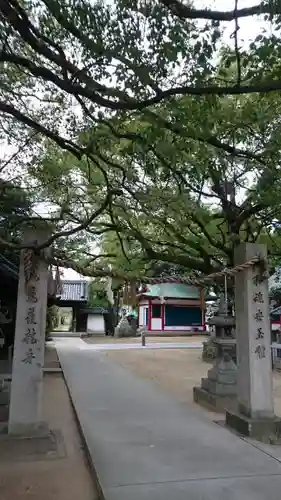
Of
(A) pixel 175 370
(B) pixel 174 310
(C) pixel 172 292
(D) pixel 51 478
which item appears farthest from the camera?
(B) pixel 174 310

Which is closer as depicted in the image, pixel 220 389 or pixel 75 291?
pixel 220 389

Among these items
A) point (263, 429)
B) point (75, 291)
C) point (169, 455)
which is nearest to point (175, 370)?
point (263, 429)

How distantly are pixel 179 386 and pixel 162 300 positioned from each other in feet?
67.1

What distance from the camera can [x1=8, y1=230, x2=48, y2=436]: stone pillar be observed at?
4.70 metres

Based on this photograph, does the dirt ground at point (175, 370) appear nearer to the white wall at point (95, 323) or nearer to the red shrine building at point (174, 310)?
the red shrine building at point (174, 310)

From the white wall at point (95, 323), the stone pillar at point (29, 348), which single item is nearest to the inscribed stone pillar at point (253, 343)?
the stone pillar at point (29, 348)

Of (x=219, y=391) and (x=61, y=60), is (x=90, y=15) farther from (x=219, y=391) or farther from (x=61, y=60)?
(x=219, y=391)

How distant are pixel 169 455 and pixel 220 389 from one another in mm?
3004

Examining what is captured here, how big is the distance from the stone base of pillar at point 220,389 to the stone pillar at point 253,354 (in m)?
1.48

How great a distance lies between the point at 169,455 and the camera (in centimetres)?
445

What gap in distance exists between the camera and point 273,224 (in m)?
10.6

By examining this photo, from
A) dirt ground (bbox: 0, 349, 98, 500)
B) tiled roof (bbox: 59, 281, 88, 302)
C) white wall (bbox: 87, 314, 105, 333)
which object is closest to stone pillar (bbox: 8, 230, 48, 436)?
dirt ground (bbox: 0, 349, 98, 500)

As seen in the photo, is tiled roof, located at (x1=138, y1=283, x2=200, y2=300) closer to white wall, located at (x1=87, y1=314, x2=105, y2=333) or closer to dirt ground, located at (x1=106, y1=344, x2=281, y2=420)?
white wall, located at (x1=87, y1=314, x2=105, y2=333)

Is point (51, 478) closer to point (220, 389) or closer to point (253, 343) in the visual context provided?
point (253, 343)
